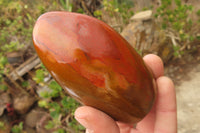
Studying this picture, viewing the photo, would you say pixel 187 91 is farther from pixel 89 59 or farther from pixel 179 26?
pixel 89 59

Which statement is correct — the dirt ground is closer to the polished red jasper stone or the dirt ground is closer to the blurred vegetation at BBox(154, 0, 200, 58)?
the blurred vegetation at BBox(154, 0, 200, 58)

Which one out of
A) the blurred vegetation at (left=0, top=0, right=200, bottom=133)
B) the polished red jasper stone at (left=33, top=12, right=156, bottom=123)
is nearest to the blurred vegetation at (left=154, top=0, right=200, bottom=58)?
the blurred vegetation at (left=0, top=0, right=200, bottom=133)

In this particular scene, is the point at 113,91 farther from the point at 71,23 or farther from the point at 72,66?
the point at 71,23

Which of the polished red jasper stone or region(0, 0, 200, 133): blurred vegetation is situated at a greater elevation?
the polished red jasper stone

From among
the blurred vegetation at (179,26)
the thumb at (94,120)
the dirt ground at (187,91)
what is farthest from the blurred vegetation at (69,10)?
the thumb at (94,120)

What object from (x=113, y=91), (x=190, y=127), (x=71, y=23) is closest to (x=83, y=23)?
(x=71, y=23)

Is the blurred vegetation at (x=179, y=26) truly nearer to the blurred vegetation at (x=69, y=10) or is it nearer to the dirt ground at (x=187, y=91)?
the blurred vegetation at (x=69, y=10)
